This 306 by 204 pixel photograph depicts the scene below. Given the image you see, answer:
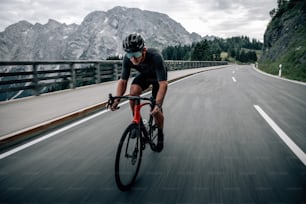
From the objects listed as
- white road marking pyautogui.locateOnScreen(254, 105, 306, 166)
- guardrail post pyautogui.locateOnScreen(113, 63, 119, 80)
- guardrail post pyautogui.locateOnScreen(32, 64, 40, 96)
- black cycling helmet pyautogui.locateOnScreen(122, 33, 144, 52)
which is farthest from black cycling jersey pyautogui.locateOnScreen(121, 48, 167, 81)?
guardrail post pyautogui.locateOnScreen(113, 63, 119, 80)

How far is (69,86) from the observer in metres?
13.0

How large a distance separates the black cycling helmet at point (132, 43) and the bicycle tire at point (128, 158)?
994 mm

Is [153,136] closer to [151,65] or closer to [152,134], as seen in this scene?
[152,134]

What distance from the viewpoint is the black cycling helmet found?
3.31 metres

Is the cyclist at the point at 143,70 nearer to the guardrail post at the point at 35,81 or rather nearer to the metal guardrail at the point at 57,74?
the metal guardrail at the point at 57,74

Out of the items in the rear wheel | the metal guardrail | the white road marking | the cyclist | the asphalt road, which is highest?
the cyclist

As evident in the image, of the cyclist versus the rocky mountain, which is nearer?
the cyclist

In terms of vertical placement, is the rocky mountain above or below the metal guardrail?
above

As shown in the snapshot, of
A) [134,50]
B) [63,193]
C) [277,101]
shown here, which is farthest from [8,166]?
[277,101]

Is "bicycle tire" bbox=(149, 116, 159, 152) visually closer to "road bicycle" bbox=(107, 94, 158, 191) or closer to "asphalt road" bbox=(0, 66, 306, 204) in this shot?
"asphalt road" bbox=(0, 66, 306, 204)

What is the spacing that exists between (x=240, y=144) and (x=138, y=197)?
8.47ft

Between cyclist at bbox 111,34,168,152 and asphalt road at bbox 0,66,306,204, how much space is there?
865 millimetres

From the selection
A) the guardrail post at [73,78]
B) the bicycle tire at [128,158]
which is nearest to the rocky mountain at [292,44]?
the guardrail post at [73,78]

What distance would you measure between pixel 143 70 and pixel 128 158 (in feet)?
4.95
